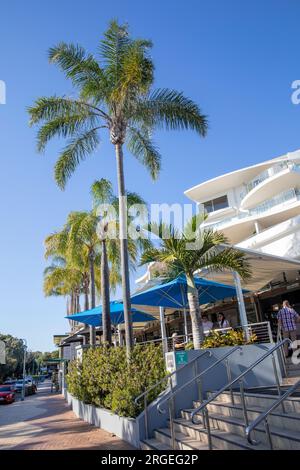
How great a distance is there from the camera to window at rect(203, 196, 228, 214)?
126ft

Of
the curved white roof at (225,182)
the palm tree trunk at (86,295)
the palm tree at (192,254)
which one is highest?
Result: the curved white roof at (225,182)

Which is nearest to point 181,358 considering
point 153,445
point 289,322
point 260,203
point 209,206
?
point 153,445

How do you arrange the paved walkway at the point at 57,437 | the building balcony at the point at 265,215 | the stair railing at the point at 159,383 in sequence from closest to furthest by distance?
the stair railing at the point at 159,383
the paved walkway at the point at 57,437
the building balcony at the point at 265,215

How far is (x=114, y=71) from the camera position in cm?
1330

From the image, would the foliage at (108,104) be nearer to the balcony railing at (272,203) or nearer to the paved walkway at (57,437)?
the paved walkway at (57,437)

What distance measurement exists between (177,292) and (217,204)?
26.7 m

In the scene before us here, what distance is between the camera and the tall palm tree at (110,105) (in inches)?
511

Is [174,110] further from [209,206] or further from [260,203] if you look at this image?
[209,206]

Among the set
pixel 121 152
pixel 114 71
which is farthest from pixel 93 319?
pixel 114 71

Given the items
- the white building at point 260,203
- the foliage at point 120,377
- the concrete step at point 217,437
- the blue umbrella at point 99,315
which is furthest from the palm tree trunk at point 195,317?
the white building at point 260,203

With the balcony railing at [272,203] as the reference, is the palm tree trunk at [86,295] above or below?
below

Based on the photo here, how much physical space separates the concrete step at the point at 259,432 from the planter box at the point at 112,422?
5.25 feet

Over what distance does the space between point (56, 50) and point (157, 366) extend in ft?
38.0

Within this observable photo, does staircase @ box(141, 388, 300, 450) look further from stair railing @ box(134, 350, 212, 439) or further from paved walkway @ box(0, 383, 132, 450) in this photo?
paved walkway @ box(0, 383, 132, 450)
